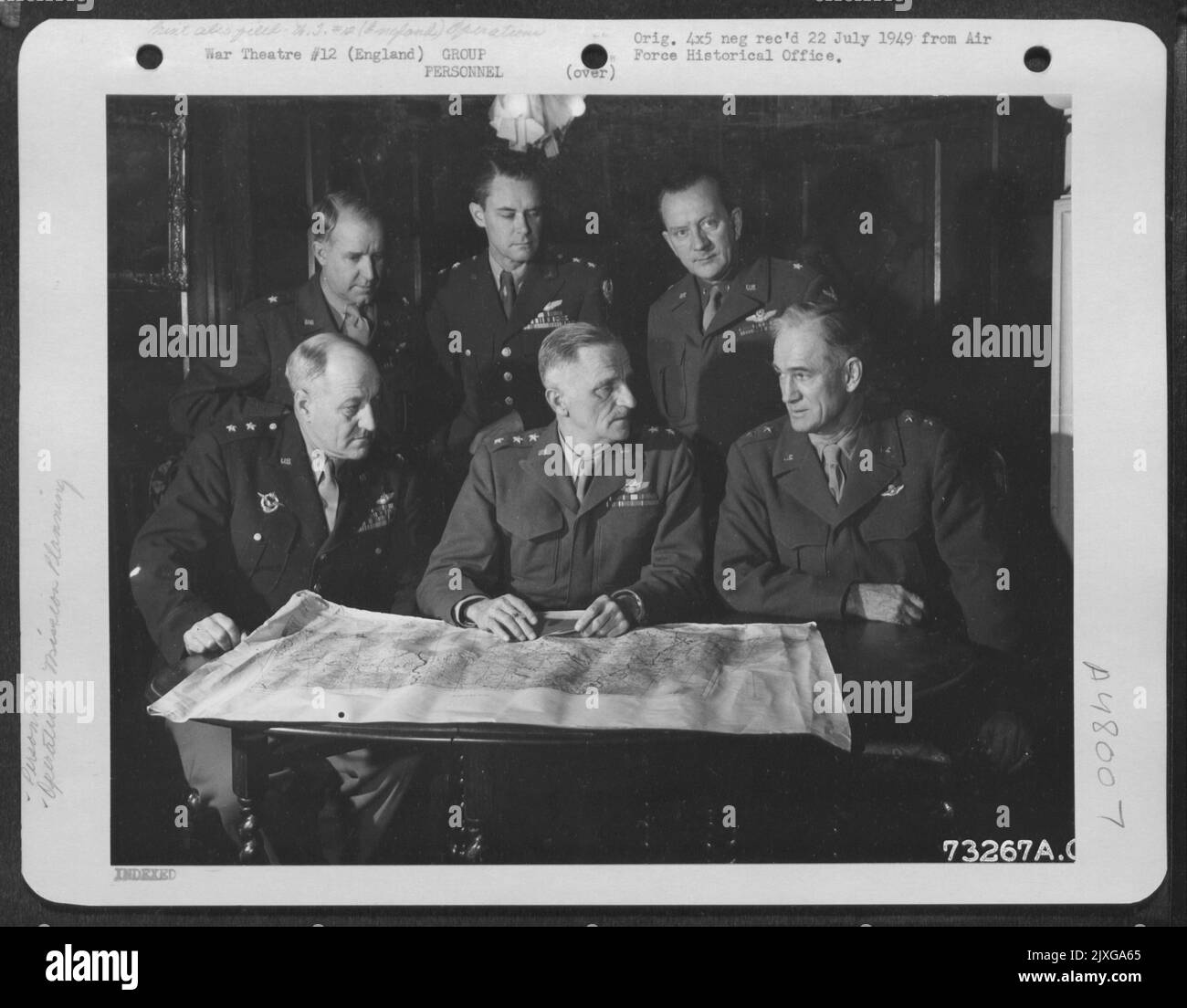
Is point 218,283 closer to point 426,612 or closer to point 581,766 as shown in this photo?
point 426,612

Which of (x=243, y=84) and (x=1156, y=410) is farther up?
(x=243, y=84)

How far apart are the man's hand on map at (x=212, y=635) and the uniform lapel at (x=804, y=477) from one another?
71 cm

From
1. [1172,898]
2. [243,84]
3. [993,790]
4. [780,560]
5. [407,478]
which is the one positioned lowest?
[1172,898]

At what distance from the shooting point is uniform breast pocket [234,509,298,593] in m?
1.54

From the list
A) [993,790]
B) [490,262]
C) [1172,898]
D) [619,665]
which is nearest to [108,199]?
[490,262]

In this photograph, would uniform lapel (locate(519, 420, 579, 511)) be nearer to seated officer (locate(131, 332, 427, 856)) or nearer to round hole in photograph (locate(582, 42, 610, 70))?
seated officer (locate(131, 332, 427, 856))

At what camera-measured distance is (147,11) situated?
1544 mm

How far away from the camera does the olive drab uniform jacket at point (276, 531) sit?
5.04 feet

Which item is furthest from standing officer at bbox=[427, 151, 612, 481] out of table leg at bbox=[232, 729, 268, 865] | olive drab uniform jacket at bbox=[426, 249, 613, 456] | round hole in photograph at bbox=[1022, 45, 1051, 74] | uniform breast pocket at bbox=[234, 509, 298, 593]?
round hole in photograph at bbox=[1022, 45, 1051, 74]

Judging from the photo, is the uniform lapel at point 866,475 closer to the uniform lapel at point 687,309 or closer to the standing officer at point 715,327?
the standing officer at point 715,327

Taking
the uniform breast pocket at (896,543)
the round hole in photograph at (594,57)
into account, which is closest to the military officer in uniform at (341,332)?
the round hole in photograph at (594,57)

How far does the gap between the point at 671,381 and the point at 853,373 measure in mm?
229

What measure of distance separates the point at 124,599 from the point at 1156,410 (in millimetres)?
1336

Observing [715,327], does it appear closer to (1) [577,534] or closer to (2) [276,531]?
(1) [577,534]
